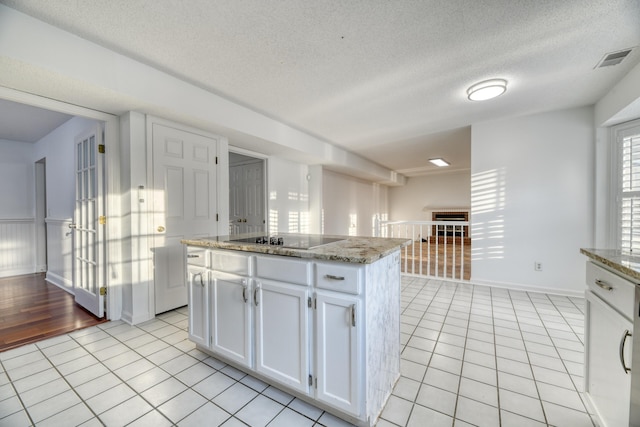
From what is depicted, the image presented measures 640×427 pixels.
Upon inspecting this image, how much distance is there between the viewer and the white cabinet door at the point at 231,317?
5.59 ft

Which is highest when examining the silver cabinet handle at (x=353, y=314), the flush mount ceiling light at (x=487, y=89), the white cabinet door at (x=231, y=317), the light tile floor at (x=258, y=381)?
the flush mount ceiling light at (x=487, y=89)

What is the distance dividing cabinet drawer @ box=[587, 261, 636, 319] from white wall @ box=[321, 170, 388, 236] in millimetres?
4551

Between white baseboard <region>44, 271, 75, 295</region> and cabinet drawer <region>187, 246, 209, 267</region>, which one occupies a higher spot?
cabinet drawer <region>187, 246, 209, 267</region>

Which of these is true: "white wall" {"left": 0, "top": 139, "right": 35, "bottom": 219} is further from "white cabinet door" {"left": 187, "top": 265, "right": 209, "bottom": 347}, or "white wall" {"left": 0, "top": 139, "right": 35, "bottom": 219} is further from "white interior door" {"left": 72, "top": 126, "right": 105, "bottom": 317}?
"white cabinet door" {"left": 187, "top": 265, "right": 209, "bottom": 347}

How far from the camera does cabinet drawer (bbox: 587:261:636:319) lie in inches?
40.1

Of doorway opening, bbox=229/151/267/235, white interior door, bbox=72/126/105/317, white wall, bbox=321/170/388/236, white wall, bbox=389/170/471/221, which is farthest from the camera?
white wall, bbox=389/170/471/221

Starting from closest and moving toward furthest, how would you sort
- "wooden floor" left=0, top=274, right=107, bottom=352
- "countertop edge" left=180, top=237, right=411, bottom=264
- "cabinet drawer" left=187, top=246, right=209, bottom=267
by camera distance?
"countertop edge" left=180, top=237, right=411, bottom=264, "cabinet drawer" left=187, top=246, right=209, bottom=267, "wooden floor" left=0, top=274, right=107, bottom=352

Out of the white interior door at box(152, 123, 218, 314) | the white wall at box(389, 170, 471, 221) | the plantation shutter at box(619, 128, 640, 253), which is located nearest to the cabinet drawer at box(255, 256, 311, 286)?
the white interior door at box(152, 123, 218, 314)

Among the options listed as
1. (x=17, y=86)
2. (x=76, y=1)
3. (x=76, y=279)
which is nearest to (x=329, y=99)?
(x=76, y=1)

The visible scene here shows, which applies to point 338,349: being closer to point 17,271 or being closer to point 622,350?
point 622,350

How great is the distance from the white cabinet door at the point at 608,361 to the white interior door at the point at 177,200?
3418 millimetres

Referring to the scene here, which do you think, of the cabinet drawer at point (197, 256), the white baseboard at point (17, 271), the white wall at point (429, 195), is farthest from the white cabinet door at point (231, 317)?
the white wall at point (429, 195)

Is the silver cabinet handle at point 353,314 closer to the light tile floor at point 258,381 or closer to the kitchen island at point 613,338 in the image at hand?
the light tile floor at point 258,381

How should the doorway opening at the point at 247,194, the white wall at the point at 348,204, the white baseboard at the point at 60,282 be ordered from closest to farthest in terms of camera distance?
the white baseboard at the point at 60,282, the doorway opening at the point at 247,194, the white wall at the point at 348,204
